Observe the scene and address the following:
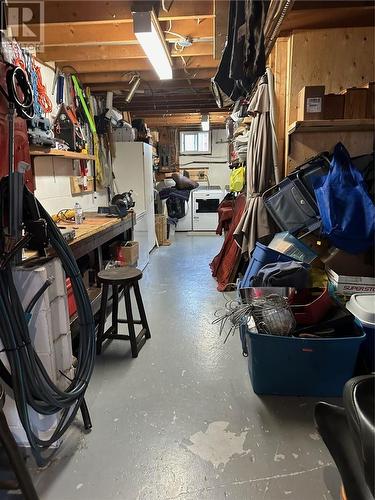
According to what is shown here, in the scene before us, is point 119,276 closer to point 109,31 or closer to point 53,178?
point 53,178

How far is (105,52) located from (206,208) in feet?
14.8

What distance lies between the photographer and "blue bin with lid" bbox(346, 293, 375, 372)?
1.90m

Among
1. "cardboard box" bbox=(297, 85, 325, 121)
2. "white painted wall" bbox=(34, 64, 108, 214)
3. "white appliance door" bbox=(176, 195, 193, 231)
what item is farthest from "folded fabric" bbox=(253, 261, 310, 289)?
"white appliance door" bbox=(176, 195, 193, 231)

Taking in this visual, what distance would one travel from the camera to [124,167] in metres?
5.36

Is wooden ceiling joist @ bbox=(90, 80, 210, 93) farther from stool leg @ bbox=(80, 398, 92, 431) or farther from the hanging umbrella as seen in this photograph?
stool leg @ bbox=(80, 398, 92, 431)

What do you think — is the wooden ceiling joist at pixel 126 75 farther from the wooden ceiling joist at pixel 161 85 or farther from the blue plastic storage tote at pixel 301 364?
the blue plastic storage tote at pixel 301 364

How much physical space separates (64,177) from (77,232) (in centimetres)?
119

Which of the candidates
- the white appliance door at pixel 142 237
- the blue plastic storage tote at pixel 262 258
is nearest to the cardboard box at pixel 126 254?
the white appliance door at pixel 142 237


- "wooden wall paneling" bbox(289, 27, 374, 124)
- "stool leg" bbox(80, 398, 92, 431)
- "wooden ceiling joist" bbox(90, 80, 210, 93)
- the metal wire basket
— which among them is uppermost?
"wooden ceiling joist" bbox(90, 80, 210, 93)

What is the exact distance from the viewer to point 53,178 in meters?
3.46

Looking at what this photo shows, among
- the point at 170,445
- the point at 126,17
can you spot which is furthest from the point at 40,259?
the point at 126,17

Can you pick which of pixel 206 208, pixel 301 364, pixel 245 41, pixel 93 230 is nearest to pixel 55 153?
pixel 93 230

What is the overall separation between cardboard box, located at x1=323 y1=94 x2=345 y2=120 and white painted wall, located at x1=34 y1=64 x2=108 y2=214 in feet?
8.43

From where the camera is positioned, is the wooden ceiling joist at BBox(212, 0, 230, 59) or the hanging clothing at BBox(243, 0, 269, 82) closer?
the hanging clothing at BBox(243, 0, 269, 82)
